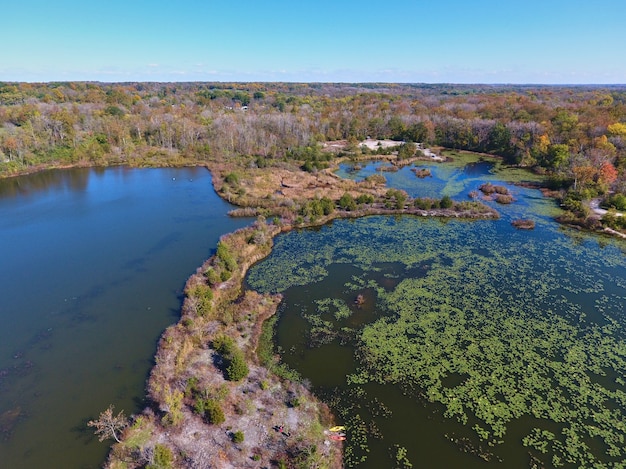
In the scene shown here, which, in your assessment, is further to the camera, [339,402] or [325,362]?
[325,362]

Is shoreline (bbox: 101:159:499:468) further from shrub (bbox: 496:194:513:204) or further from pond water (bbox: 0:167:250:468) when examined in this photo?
shrub (bbox: 496:194:513:204)

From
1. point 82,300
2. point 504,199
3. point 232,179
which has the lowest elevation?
point 82,300

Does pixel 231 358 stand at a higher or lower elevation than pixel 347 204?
lower

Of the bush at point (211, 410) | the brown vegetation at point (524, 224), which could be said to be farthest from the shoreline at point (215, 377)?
the brown vegetation at point (524, 224)

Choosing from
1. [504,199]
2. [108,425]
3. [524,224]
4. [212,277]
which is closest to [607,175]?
[504,199]

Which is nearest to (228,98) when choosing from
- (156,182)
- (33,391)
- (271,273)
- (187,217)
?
(156,182)

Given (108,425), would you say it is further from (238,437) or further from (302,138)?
(302,138)

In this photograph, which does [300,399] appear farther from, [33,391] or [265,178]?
[265,178]
